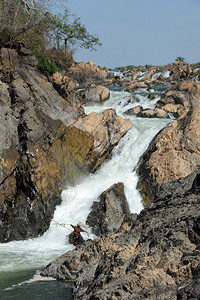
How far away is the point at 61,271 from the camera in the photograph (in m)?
9.98

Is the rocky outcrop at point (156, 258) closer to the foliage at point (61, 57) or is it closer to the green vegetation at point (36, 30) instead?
the green vegetation at point (36, 30)

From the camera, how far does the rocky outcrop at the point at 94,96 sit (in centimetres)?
3009

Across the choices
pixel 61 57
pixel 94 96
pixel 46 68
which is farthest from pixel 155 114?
pixel 61 57

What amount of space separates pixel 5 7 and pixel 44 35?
610cm

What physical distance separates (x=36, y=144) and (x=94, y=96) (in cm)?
1395

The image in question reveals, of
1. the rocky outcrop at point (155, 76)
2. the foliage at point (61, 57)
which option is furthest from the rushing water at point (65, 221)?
the rocky outcrop at point (155, 76)

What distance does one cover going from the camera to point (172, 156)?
17234 millimetres

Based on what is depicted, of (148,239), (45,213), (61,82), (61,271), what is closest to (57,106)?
(61,82)

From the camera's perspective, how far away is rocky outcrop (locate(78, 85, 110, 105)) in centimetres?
3009

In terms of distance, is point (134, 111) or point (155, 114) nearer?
point (155, 114)

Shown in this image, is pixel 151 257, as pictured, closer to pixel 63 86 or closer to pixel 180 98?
pixel 63 86

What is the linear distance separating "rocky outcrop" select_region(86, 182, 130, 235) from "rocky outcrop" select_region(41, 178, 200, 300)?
745cm

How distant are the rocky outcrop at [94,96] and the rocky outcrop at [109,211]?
14052 millimetres

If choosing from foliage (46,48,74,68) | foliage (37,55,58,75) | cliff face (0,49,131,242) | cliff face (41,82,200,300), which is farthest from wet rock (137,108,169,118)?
cliff face (41,82,200,300)
